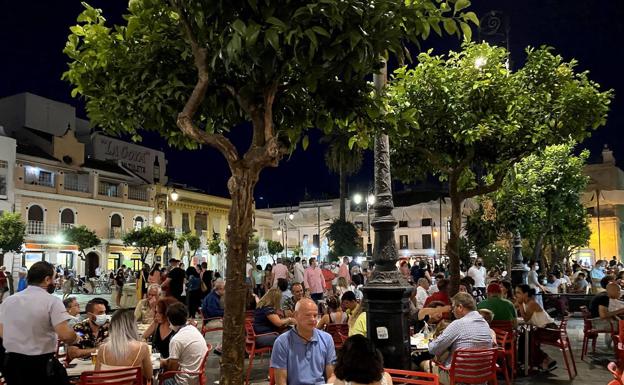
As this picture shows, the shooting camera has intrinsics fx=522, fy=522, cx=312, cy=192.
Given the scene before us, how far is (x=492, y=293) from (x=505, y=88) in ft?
11.3

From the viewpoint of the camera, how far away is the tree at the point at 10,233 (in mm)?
27000

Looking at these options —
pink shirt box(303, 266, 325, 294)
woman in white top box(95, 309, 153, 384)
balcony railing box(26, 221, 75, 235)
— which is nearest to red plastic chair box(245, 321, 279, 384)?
woman in white top box(95, 309, 153, 384)

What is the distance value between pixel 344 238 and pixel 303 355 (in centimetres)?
3467

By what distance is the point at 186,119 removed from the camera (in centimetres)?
409

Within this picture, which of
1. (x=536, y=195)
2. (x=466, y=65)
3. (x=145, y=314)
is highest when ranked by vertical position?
(x=466, y=65)

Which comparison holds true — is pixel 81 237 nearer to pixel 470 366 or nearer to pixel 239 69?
pixel 470 366

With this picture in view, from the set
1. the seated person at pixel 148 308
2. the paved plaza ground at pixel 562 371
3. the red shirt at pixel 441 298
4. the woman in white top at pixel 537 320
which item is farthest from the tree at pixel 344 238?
the seated person at pixel 148 308

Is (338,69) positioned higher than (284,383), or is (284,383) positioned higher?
(338,69)

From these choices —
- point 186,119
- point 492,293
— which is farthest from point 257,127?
point 492,293

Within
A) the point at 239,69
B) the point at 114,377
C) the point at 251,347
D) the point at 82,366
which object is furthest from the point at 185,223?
the point at 239,69

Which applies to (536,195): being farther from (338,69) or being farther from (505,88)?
(338,69)

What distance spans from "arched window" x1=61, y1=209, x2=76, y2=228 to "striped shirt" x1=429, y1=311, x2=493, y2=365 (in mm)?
37610

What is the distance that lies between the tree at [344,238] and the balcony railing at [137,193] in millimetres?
17391

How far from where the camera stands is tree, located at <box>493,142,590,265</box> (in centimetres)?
1855
